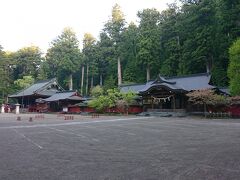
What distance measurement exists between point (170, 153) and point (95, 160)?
2.55 metres

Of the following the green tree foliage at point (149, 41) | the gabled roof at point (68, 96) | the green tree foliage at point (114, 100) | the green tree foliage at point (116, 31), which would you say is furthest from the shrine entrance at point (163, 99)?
the green tree foliage at point (116, 31)

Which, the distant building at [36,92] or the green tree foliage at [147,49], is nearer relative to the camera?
the green tree foliage at [147,49]

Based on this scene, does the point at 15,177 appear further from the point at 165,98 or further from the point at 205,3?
the point at 205,3

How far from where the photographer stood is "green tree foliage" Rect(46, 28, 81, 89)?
211ft

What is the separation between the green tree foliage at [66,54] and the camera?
2537 inches

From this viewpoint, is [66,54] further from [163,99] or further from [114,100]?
[163,99]

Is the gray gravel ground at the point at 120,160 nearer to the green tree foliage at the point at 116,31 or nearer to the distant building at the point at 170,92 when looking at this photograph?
the distant building at the point at 170,92

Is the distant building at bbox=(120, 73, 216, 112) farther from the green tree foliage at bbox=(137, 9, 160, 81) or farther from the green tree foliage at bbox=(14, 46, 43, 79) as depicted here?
the green tree foliage at bbox=(14, 46, 43, 79)

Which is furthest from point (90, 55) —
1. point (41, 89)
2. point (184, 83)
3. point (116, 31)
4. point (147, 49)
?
point (184, 83)

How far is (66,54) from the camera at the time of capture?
64.7 meters

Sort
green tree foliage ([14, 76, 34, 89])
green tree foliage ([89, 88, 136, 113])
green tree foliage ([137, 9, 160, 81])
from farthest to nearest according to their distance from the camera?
green tree foliage ([14, 76, 34, 89]) < green tree foliage ([137, 9, 160, 81]) < green tree foliage ([89, 88, 136, 113])

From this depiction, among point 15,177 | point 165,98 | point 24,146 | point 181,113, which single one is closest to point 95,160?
point 15,177

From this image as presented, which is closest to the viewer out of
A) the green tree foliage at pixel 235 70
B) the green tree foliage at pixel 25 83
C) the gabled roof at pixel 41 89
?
the green tree foliage at pixel 235 70

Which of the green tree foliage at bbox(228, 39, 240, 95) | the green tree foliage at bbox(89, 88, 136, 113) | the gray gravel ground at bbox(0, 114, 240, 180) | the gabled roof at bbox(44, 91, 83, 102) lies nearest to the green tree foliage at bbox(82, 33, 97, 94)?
the gabled roof at bbox(44, 91, 83, 102)
